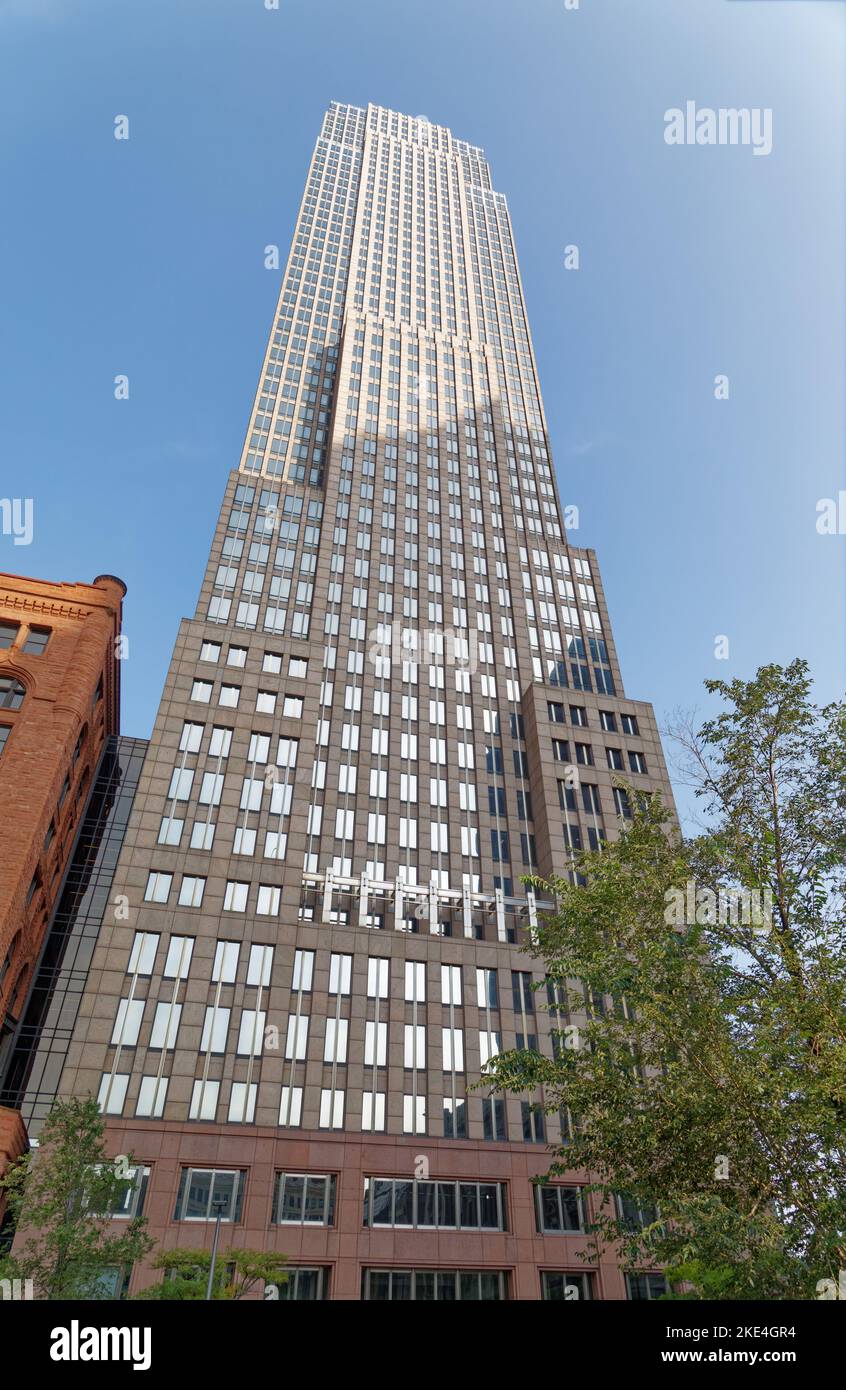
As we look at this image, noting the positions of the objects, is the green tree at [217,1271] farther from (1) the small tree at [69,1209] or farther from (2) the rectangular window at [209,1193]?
(2) the rectangular window at [209,1193]

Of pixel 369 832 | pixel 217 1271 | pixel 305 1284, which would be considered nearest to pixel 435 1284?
pixel 305 1284

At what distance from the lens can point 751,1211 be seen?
1481 cm

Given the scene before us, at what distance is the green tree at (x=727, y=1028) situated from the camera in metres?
14.8

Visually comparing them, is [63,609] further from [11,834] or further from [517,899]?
[517,899]

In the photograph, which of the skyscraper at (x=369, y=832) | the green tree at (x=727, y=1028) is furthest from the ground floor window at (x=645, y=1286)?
the green tree at (x=727, y=1028)

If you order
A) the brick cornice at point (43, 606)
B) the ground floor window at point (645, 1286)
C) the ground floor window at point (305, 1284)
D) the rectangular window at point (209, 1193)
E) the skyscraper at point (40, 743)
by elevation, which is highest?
the brick cornice at point (43, 606)

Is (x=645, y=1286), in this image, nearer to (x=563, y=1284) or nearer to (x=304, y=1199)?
(x=563, y=1284)

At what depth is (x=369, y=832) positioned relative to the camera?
192ft

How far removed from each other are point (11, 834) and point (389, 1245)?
28.0 metres

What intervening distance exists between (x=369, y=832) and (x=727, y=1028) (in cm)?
4238

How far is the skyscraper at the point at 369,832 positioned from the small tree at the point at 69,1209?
1009 centimetres
